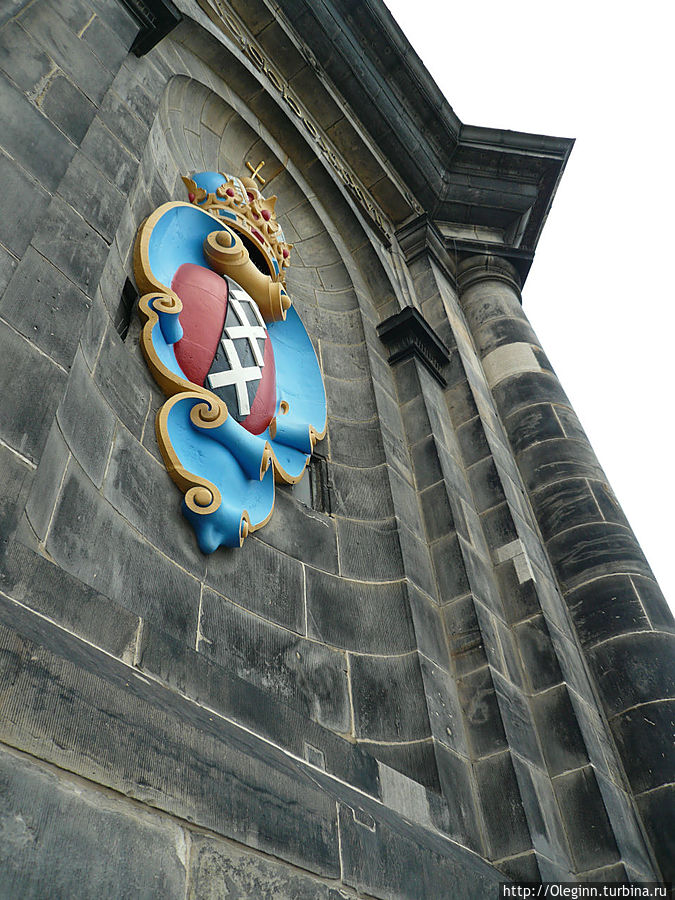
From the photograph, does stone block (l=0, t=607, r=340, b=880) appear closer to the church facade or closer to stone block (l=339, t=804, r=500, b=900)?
the church facade

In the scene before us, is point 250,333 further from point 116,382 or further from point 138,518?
point 138,518

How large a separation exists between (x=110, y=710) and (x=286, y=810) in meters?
0.79

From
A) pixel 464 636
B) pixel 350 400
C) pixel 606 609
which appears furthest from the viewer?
pixel 350 400

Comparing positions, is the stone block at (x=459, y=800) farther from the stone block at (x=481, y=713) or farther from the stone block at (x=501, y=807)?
the stone block at (x=481, y=713)

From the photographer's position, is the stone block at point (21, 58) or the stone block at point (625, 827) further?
the stone block at point (625, 827)

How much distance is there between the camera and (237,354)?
4.22m

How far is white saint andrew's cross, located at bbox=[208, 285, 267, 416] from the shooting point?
404cm

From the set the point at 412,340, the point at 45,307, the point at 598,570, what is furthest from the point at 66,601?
the point at 412,340

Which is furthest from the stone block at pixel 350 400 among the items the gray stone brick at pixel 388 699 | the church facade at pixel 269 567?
the gray stone brick at pixel 388 699

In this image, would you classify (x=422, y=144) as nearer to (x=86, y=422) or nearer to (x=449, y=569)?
(x=449, y=569)

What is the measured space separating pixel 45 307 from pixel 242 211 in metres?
3.23

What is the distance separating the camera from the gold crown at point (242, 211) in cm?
538

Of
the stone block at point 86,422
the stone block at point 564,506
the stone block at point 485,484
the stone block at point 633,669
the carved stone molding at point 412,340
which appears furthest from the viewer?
the carved stone molding at point 412,340

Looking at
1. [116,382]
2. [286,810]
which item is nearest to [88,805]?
[286,810]
